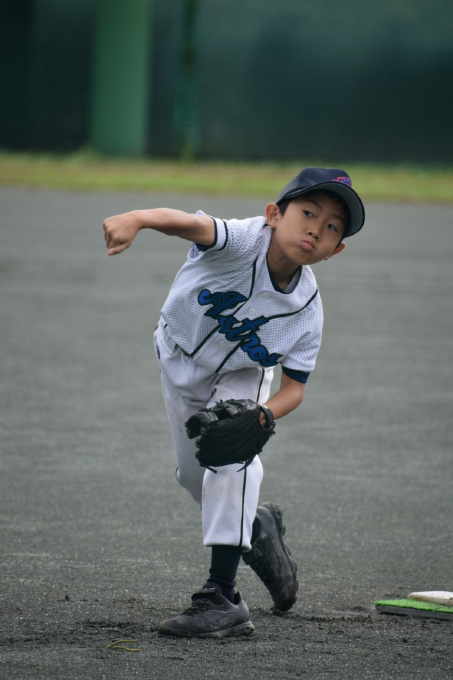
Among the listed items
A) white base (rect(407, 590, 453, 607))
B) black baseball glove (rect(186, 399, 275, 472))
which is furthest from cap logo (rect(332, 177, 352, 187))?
white base (rect(407, 590, 453, 607))

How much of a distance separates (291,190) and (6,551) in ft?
6.16

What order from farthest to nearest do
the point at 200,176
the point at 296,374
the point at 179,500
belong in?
the point at 200,176
the point at 179,500
the point at 296,374

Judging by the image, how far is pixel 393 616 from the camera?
3.62 metres

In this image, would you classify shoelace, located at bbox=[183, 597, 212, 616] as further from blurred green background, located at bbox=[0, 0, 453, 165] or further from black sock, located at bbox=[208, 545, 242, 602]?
blurred green background, located at bbox=[0, 0, 453, 165]

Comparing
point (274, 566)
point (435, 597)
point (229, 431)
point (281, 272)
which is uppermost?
point (281, 272)

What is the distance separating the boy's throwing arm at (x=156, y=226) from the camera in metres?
2.96

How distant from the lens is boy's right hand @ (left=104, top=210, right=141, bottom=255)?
2947 mm

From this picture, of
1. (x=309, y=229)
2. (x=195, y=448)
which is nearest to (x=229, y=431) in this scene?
(x=195, y=448)

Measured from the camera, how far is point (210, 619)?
3.34 m

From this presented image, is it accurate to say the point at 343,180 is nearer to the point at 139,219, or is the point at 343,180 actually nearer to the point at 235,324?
the point at 235,324

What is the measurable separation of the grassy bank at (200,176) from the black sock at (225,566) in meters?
16.5

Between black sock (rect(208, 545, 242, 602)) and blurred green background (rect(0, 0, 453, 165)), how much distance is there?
23.9 metres

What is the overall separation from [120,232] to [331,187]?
2.48 ft

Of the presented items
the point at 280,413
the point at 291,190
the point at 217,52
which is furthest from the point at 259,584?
the point at 217,52
